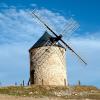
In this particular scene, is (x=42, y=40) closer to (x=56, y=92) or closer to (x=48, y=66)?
(x=48, y=66)

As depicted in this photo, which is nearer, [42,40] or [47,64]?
[47,64]

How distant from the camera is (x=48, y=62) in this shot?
52.9m

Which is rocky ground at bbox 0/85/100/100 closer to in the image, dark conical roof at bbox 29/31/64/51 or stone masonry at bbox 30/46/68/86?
stone masonry at bbox 30/46/68/86

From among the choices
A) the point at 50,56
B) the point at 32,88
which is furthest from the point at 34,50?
the point at 32,88

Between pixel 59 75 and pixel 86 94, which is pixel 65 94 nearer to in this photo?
pixel 86 94

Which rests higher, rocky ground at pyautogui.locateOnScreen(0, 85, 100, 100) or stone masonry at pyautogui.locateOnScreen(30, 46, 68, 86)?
stone masonry at pyautogui.locateOnScreen(30, 46, 68, 86)

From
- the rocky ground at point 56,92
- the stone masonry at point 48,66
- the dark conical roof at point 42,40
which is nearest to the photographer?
the rocky ground at point 56,92

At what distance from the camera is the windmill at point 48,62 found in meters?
52.6

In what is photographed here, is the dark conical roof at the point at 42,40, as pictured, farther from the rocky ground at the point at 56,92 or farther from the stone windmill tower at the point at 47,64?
the rocky ground at the point at 56,92

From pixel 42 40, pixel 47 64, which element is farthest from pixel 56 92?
pixel 42 40

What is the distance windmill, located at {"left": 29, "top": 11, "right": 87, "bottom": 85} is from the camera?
5262cm

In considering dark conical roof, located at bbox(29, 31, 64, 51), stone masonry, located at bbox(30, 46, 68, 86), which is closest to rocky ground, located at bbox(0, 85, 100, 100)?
stone masonry, located at bbox(30, 46, 68, 86)

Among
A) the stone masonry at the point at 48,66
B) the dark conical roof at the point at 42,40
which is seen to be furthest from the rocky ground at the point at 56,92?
the dark conical roof at the point at 42,40

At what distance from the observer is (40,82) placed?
53.1 metres
